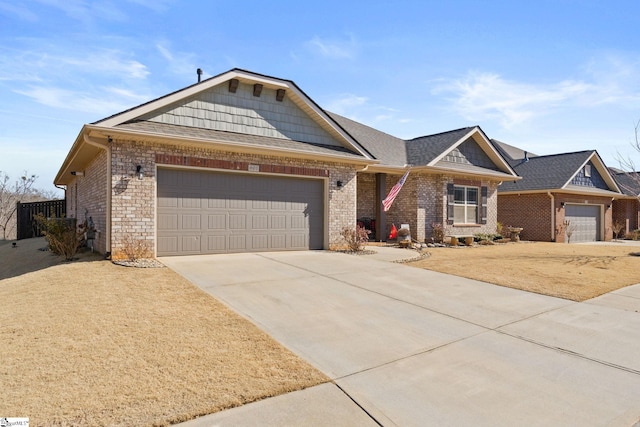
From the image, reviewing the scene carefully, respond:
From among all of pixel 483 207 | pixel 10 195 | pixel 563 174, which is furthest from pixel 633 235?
pixel 10 195

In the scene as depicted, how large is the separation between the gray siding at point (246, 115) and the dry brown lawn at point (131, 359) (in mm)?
5699

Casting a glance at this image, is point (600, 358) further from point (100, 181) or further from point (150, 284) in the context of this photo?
point (100, 181)

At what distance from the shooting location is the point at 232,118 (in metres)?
10.6

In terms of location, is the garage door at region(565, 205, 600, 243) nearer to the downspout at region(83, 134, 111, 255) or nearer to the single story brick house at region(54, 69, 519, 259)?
the single story brick house at region(54, 69, 519, 259)

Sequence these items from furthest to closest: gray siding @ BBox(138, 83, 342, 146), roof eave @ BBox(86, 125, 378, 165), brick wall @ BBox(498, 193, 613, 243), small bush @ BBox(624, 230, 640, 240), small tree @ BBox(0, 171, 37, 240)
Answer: small tree @ BBox(0, 171, 37, 240), small bush @ BBox(624, 230, 640, 240), brick wall @ BBox(498, 193, 613, 243), gray siding @ BBox(138, 83, 342, 146), roof eave @ BBox(86, 125, 378, 165)

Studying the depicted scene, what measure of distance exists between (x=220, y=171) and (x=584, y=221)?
2284 centimetres

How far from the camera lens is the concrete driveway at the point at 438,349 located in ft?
9.02

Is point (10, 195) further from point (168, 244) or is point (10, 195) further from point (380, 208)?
point (380, 208)

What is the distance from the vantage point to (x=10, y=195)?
84.6 ft

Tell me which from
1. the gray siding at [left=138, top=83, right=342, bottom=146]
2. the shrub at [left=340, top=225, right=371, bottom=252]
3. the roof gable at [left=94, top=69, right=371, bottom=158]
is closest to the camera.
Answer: the roof gable at [left=94, top=69, right=371, bottom=158]

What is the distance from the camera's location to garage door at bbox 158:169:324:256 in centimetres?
938

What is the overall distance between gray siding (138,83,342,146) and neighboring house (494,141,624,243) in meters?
14.1

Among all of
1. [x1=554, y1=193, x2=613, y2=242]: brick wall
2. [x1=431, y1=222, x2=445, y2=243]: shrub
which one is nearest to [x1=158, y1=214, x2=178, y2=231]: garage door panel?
[x1=431, y1=222, x2=445, y2=243]: shrub

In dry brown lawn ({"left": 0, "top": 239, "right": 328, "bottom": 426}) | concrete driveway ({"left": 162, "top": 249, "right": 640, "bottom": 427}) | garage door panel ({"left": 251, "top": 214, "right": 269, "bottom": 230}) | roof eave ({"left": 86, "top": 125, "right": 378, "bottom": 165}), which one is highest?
roof eave ({"left": 86, "top": 125, "right": 378, "bottom": 165})
